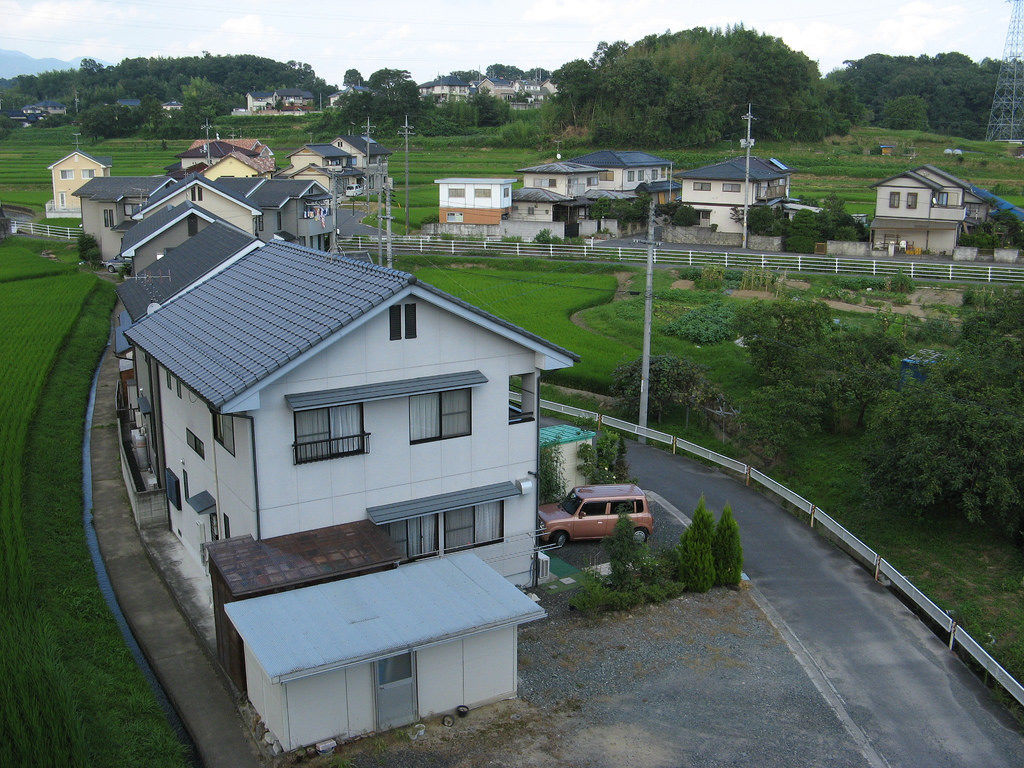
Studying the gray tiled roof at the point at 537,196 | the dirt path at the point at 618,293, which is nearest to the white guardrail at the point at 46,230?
the gray tiled roof at the point at 537,196

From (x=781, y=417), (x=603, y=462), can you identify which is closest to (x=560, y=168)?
(x=781, y=417)

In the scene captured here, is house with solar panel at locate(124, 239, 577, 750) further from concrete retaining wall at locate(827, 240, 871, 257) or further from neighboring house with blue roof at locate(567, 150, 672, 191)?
neighboring house with blue roof at locate(567, 150, 672, 191)

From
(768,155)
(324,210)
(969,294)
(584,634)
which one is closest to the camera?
(584,634)

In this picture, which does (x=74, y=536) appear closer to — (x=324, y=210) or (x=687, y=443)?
(x=687, y=443)

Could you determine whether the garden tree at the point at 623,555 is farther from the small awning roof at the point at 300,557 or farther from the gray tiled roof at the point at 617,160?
the gray tiled roof at the point at 617,160

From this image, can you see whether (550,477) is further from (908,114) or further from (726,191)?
(908,114)

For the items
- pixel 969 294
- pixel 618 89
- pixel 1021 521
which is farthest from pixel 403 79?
pixel 1021 521
